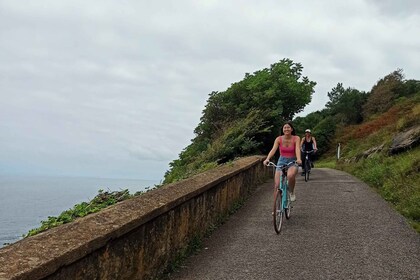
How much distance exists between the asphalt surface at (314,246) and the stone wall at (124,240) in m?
0.44

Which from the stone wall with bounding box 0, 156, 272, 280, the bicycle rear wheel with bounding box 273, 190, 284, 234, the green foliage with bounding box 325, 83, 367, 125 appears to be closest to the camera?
the stone wall with bounding box 0, 156, 272, 280

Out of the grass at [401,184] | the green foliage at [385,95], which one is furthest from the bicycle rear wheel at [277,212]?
the green foliage at [385,95]

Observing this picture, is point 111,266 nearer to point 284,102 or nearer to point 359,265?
point 359,265

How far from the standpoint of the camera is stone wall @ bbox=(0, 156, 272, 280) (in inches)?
119

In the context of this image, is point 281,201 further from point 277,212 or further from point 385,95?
point 385,95

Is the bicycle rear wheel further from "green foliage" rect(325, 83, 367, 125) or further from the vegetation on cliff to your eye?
"green foliage" rect(325, 83, 367, 125)

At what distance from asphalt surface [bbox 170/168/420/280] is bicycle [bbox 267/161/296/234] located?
20 centimetres

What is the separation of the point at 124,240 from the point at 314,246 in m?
3.38

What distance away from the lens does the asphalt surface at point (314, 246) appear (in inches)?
207

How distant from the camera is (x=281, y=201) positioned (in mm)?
7773

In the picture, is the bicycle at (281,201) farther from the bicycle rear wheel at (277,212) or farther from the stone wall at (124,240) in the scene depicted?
the stone wall at (124,240)

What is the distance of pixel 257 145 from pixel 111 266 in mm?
16054

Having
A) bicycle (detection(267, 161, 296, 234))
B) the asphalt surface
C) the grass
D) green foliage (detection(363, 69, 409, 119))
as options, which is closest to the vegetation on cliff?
the grass

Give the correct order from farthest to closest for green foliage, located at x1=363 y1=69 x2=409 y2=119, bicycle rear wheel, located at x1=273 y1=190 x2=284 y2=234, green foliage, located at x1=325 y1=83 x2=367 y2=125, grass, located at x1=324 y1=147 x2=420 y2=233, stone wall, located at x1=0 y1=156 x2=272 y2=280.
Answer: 1. green foliage, located at x1=325 y1=83 x2=367 y2=125
2. green foliage, located at x1=363 y1=69 x2=409 y2=119
3. grass, located at x1=324 y1=147 x2=420 y2=233
4. bicycle rear wheel, located at x1=273 y1=190 x2=284 y2=234
5. stone wall, located at x1=0 y1=156 x2=272 y2=280
